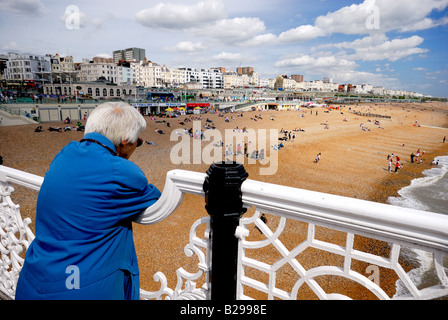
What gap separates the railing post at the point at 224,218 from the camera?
4.55ft

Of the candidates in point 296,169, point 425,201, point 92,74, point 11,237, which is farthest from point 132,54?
point 11,237

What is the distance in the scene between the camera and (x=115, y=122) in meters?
1.51

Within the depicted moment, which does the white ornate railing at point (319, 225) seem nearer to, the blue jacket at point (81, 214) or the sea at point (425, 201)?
the blue jacket at point (81, 214)

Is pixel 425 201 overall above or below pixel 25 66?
below

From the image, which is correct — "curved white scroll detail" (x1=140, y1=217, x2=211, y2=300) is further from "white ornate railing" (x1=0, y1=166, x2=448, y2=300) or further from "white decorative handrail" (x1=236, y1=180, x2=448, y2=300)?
"white decorative handrail" (x1=236, y1=180, x2=448, y2=300)

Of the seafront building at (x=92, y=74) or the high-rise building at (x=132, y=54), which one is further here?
the high-rise building at (x=132, y=54)

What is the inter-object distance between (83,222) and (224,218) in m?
0.73

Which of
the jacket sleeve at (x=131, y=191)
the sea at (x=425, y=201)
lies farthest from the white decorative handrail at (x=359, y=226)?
the sea at (x=425, y=201)

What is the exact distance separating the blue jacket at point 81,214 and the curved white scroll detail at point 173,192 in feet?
0.42

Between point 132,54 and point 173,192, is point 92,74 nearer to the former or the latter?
point 132,54

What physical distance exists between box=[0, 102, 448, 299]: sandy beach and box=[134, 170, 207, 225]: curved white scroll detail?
7.08m

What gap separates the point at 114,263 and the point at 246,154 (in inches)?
851

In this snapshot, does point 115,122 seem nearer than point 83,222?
No
